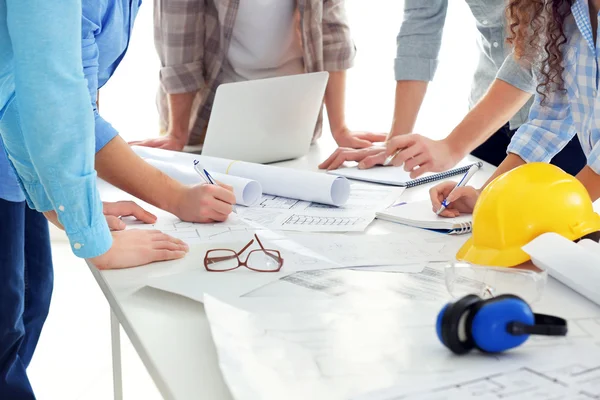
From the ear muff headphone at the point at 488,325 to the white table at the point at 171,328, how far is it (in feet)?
0.60

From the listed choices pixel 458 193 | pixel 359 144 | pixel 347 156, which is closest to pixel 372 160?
pixel 347 156

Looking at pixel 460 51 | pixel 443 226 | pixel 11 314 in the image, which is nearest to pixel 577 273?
pixel 443 226

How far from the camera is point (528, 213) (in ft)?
3.36

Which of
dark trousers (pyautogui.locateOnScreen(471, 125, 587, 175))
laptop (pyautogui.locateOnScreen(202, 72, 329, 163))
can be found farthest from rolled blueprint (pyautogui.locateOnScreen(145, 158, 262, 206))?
dark trousers (pyautogui.locateOnScreen(471, 125, 587, 175))

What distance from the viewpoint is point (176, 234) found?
1.23 m

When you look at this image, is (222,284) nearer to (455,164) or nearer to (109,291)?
(109,291)

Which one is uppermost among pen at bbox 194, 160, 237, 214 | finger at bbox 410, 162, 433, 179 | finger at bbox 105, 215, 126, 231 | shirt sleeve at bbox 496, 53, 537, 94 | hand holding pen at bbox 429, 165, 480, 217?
shirt sleeve at bbox 496, 53, 537, 94

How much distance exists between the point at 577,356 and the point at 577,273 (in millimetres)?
201

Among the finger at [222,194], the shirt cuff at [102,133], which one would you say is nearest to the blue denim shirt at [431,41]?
the finger at [222,194]

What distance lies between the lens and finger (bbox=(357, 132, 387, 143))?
1.89 metres

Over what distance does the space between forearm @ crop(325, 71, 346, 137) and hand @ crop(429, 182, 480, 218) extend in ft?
2.06

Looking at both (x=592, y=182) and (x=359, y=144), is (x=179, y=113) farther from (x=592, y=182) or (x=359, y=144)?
(x=592, y=182)

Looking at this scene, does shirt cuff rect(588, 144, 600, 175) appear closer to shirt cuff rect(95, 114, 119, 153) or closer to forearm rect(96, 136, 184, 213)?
forearm rect(96, 136, 184, 213)

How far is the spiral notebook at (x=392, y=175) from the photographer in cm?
153
